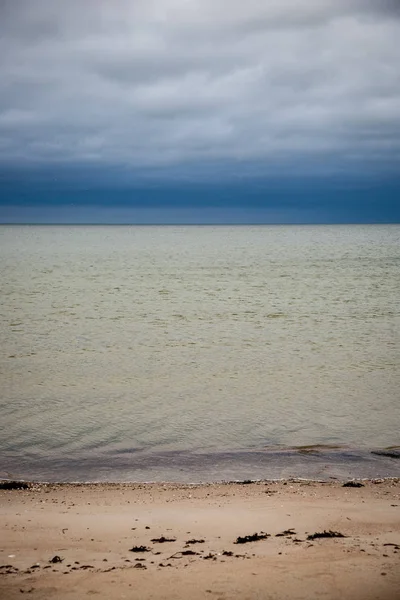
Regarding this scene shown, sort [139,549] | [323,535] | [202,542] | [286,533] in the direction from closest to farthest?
[139,549]
[202,542]
[323,535]
[286,533]

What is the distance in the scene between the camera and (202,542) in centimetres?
661

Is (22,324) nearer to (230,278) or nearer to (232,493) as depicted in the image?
(232,493)

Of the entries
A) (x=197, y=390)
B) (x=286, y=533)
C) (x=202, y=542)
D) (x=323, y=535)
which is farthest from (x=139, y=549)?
(x=197, y=390)

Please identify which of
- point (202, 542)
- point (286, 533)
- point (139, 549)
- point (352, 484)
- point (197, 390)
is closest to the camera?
point (139, 549)

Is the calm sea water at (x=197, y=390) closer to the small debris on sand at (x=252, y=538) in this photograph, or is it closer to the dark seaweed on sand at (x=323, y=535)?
the small debris on sand at (x=252, y=538)

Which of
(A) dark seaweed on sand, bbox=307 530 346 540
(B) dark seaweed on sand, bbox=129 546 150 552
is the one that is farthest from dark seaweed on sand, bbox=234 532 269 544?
(B) dark seaweed on sand, bbox=129 546 150 552

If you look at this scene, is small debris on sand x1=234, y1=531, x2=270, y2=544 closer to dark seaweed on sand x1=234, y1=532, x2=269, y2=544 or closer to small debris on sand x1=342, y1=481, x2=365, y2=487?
dark seaweed on sand x1=234, y1=532, x2=269, y2=544

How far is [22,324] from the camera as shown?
90.1 ft

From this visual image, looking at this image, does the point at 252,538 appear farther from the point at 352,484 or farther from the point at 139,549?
the point at 352,484

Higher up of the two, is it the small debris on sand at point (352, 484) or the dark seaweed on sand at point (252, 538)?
the dark seaweed on sand at point (252, 538)

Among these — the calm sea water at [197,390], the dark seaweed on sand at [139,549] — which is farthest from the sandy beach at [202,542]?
the calm sea water at [197,390]

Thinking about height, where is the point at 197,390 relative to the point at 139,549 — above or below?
below

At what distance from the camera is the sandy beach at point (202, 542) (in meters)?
5.49

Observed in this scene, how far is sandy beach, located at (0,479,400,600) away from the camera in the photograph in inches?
216
